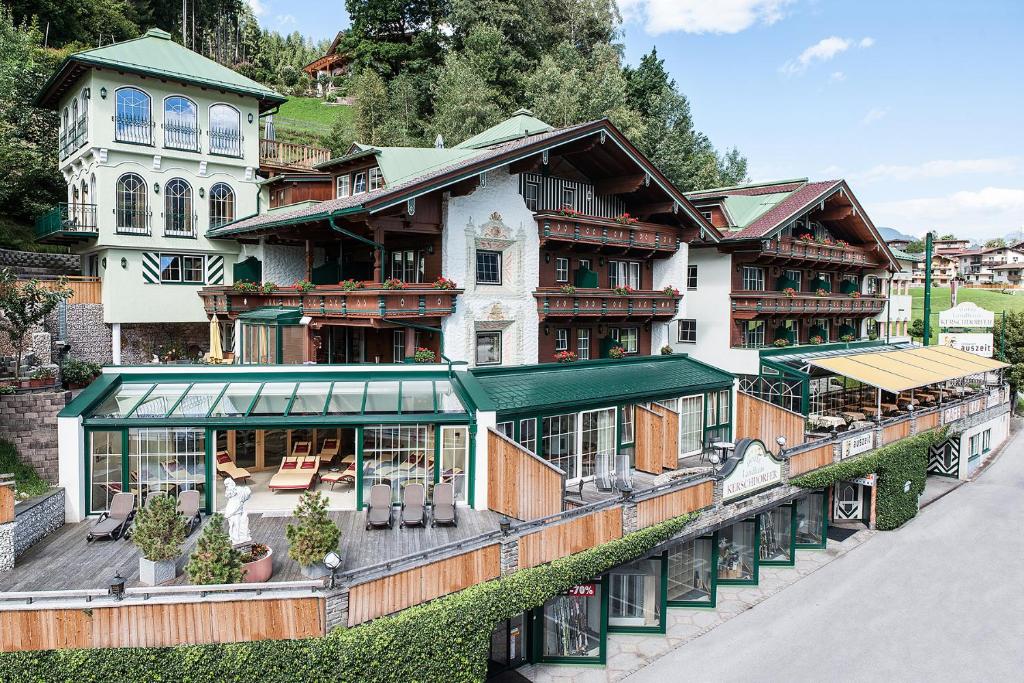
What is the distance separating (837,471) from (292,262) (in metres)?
23.3

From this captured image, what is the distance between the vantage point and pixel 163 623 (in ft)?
36.3

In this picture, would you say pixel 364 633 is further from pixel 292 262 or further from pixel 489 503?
pixel 292 262

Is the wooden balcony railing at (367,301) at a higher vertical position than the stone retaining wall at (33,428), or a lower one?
higher

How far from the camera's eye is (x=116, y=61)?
27.2 m

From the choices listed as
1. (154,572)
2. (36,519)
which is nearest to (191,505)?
(36,519)

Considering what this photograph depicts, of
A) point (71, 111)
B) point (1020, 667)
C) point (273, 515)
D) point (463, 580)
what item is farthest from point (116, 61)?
point (1020, 667)

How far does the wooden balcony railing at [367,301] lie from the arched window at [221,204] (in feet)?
26.4

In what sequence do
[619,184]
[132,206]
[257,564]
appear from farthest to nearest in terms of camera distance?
[132,206], [619,184], [257,564]

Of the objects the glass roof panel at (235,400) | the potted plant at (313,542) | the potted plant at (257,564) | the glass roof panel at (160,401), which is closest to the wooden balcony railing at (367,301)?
the glass roof panel at (235,400)

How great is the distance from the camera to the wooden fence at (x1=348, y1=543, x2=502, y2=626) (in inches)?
468

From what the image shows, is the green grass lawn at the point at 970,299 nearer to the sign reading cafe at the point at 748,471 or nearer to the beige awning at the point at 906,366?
the beige awning at the point at 906,366

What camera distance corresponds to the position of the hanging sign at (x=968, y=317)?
166 feet

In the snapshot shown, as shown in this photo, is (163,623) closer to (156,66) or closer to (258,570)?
(258,570)

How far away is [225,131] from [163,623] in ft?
82.4
